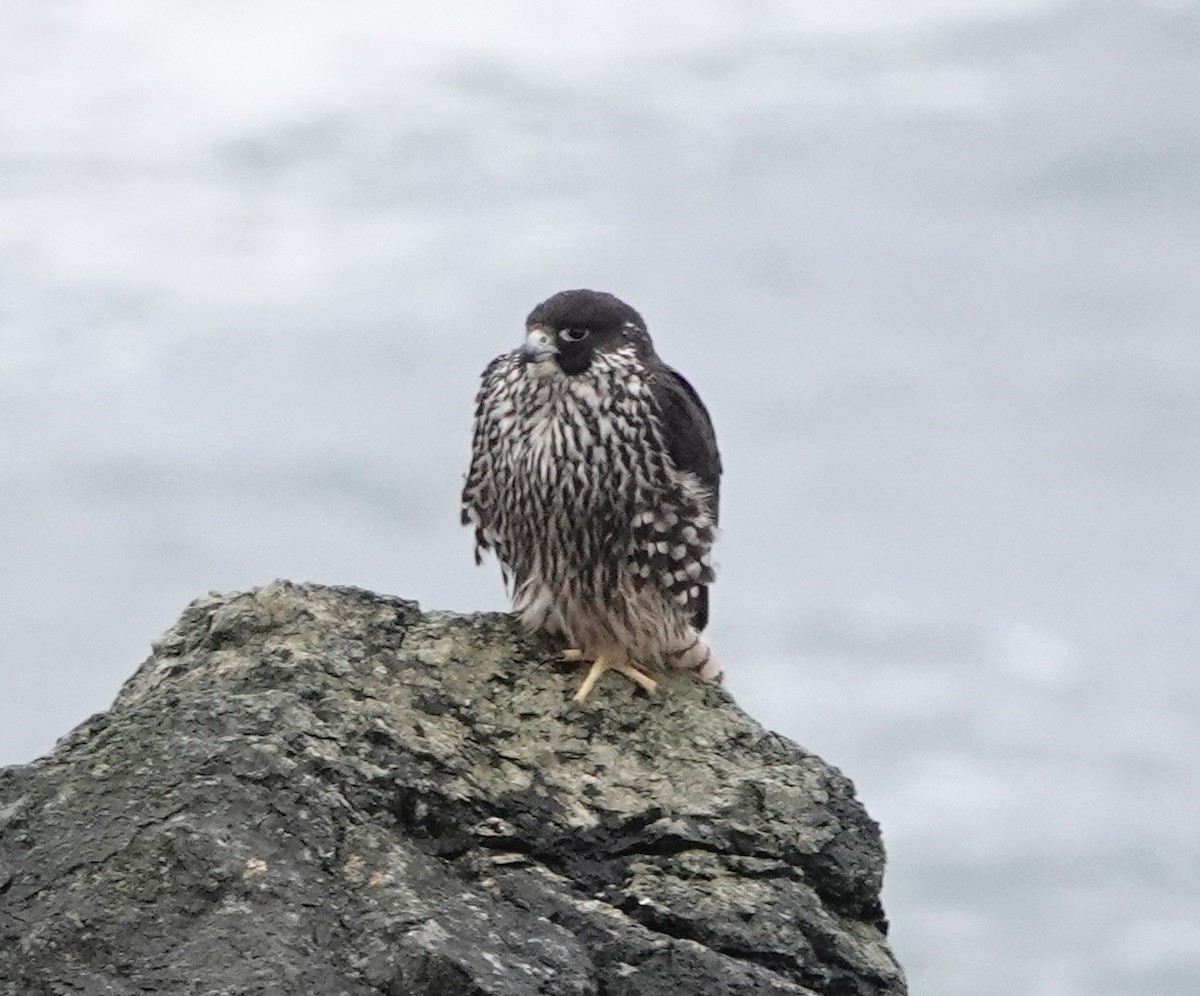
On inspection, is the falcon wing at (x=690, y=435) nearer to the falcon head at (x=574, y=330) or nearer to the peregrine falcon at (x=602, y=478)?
the peregrine falcon at (x=602, y=478)

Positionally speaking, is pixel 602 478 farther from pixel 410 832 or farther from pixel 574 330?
pixel 410 832

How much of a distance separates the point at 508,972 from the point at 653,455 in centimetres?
218

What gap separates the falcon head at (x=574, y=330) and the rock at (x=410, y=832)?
912 mm

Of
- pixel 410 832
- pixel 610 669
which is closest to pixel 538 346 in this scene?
pixel 610 669

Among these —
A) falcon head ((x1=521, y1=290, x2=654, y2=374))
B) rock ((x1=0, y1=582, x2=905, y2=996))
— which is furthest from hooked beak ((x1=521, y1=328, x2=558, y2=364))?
rock ((x1=0, y1=582, x2=905, y2=996))

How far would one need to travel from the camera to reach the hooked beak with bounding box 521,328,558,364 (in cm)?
623

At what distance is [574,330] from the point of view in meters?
6.30

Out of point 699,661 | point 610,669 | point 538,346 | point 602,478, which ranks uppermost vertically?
point 538,346

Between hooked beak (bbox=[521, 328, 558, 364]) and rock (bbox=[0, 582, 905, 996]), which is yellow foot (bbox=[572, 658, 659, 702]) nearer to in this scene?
rock (bbox=[0, 582, 905, 996])

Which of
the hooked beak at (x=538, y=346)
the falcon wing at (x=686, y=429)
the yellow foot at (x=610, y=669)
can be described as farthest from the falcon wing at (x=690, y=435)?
the yellow foot at (x=610, y=669)

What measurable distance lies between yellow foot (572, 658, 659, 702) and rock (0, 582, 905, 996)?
0.04m

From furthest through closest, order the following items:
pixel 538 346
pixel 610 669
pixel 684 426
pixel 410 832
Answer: pixel 684 426, pixel 538 346, pixel 610 669, pixel 410 832

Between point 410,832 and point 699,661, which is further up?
point 699,661

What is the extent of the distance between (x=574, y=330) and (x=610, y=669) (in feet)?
3.46
